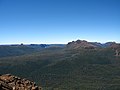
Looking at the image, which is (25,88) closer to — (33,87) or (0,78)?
(33,87)

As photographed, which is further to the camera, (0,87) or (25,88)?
(25,88)

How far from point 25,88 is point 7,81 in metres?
9.01

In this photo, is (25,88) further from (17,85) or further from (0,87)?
(0,87)

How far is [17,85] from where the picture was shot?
93.8 m

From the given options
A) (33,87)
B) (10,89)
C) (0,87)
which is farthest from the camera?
(33,87)

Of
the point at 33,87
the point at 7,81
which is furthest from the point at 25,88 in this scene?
the point at 7,81

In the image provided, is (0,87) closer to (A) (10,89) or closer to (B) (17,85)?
(A) (10,89)

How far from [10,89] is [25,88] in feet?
22.3

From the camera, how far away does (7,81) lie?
9625cm

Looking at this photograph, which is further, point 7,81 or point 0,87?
point 7,81

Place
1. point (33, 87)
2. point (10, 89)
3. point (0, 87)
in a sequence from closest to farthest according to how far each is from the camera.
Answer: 1. point (0, 87)
2. point (10, 89)
3. point (33, 87)

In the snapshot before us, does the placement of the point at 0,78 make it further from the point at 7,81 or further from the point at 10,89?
the point at 10,89

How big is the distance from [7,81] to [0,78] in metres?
3.09

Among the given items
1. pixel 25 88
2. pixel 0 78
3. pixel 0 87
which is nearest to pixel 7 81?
pixel 0 78
